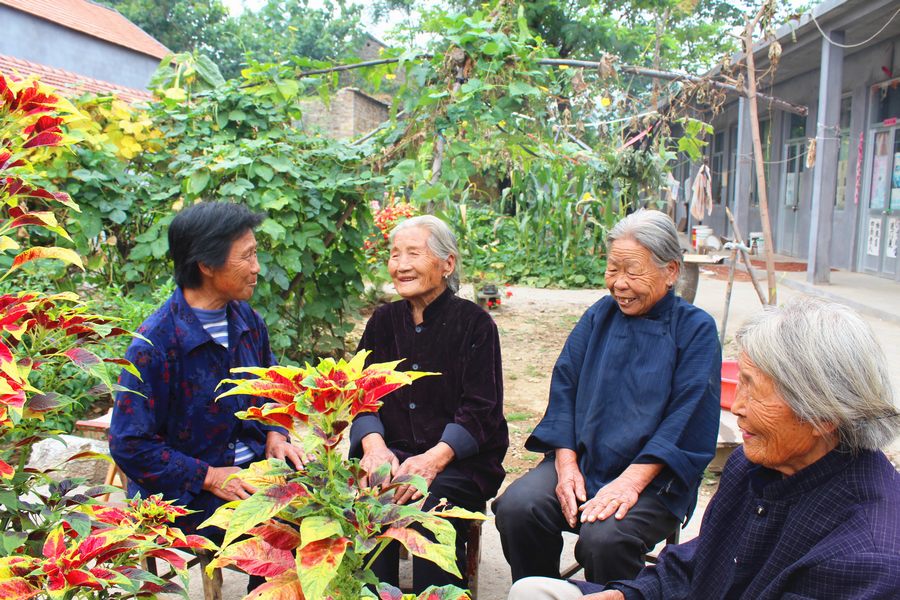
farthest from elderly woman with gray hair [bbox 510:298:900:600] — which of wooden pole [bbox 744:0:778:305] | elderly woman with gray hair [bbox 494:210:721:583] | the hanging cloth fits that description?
the hanging cloth

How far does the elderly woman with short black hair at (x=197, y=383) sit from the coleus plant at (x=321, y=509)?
39.3 inches

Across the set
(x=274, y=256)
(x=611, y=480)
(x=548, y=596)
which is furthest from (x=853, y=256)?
(x=548, y=596)

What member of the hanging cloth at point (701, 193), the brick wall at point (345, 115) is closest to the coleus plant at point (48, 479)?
the hanging cloth at point (701, 193)

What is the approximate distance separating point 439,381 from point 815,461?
1376 mm

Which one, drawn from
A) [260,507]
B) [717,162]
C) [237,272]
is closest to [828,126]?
[237,272]

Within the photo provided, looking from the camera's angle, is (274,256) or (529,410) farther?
(529,410)

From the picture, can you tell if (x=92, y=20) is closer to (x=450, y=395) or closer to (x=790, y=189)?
(x=790, y=189)

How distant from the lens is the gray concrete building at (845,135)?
9211 millimetres

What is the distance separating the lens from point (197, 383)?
2.37m

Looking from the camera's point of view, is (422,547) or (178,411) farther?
(178,411)

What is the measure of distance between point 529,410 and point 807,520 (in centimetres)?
361

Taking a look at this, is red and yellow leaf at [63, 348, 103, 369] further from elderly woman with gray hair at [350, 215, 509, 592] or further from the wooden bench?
the wooden bench

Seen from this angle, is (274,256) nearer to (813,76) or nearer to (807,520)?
(807,520)

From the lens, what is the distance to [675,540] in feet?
8.38
